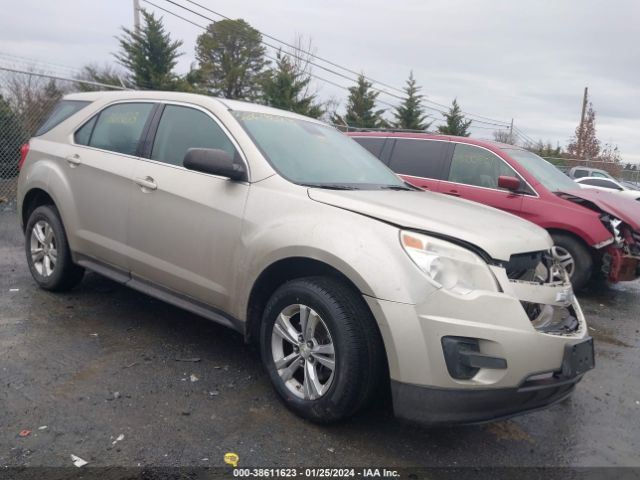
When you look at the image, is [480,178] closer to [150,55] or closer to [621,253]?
[621,253]

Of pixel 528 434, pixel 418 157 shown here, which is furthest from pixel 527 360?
pixel 418 157

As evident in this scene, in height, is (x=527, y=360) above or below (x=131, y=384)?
above

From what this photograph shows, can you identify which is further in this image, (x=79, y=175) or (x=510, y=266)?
(x=79, y=175)

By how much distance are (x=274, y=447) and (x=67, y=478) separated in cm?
97

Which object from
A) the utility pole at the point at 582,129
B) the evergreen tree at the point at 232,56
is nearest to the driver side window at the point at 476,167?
the evergreen tree at the point at 232,56

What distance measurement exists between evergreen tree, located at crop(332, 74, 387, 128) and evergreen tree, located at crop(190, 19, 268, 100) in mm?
7626

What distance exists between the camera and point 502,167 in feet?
23.0

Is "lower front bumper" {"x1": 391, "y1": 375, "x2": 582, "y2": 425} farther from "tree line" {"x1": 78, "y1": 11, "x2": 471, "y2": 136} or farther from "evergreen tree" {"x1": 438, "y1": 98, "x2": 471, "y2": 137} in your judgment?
"evergreen tree" {"x1": 438, "y1": 98, "x2": 471, "y2": 137}

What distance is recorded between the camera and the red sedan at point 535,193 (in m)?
6.30

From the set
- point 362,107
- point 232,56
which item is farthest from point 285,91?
point 232,56

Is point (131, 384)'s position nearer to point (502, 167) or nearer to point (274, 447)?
point (274, 447)

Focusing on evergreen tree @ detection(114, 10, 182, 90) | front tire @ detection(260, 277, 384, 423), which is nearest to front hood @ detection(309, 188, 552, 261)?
front tire @ detection(260, 277, 384, 423)

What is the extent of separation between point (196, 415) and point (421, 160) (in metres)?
5.52

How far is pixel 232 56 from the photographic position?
113 feet
